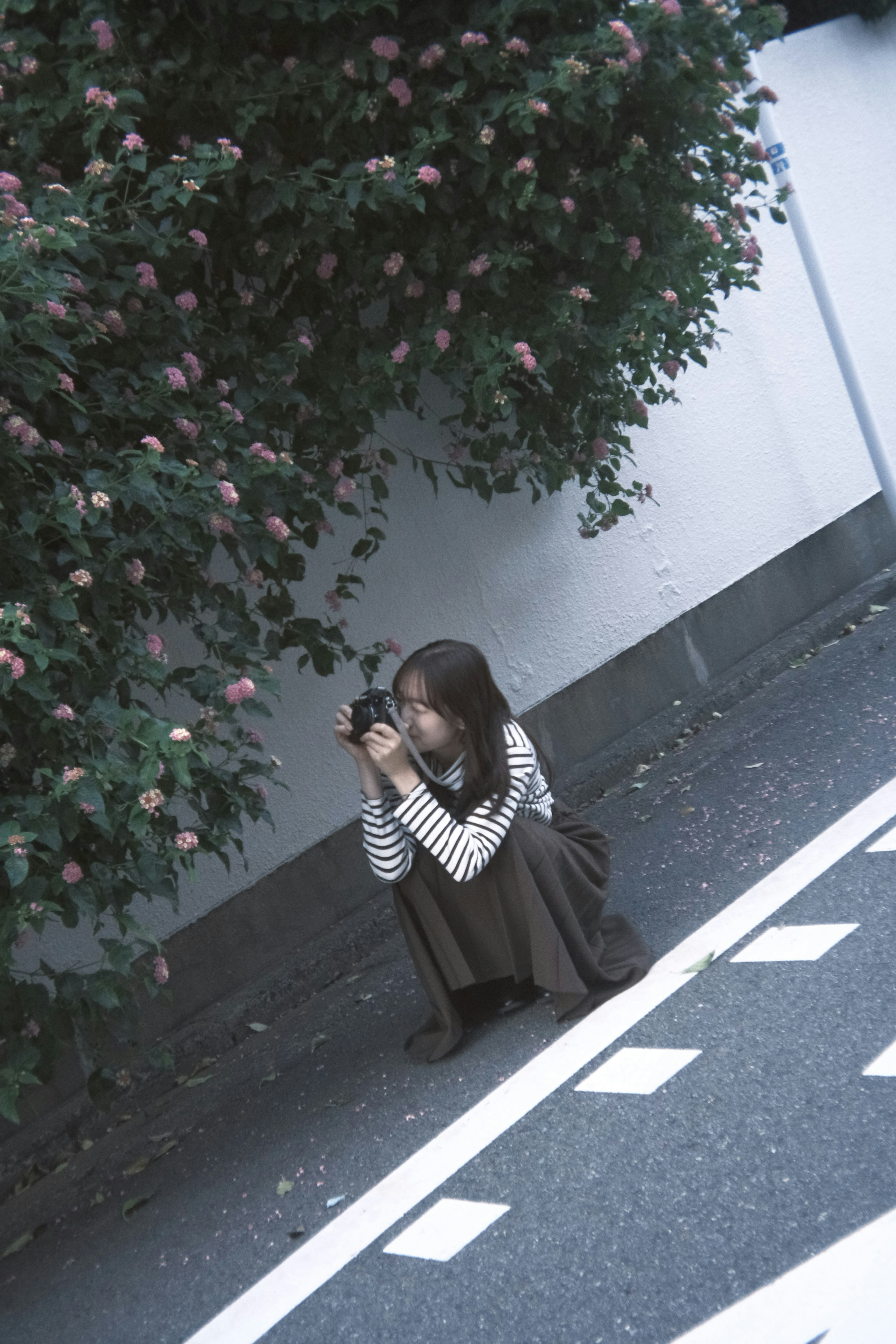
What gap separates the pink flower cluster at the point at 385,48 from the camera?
369 centimetres

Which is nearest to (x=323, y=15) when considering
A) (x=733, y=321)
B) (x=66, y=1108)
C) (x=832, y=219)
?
(x=66, y=1108)

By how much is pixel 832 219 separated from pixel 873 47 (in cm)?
137

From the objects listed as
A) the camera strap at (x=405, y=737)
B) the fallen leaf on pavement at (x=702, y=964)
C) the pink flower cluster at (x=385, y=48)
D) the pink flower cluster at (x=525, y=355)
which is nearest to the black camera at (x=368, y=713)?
the camera strap at (x=405, y=737)

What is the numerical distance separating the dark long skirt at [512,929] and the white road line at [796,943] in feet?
1.01

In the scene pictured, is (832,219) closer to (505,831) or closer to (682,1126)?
(505,831)

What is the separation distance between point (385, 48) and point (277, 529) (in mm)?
1431

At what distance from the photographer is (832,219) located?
7488mm

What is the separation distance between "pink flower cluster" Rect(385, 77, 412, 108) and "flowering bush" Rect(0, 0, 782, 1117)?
0.04ft

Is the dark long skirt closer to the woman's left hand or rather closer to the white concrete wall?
the woman's left hand

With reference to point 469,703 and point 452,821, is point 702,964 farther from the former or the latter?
point 469,703

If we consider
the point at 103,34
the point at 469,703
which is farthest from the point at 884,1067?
the point at 103,34

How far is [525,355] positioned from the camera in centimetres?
409

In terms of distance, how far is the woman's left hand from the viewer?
326 cm

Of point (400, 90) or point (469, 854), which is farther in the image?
point (400, 90)
